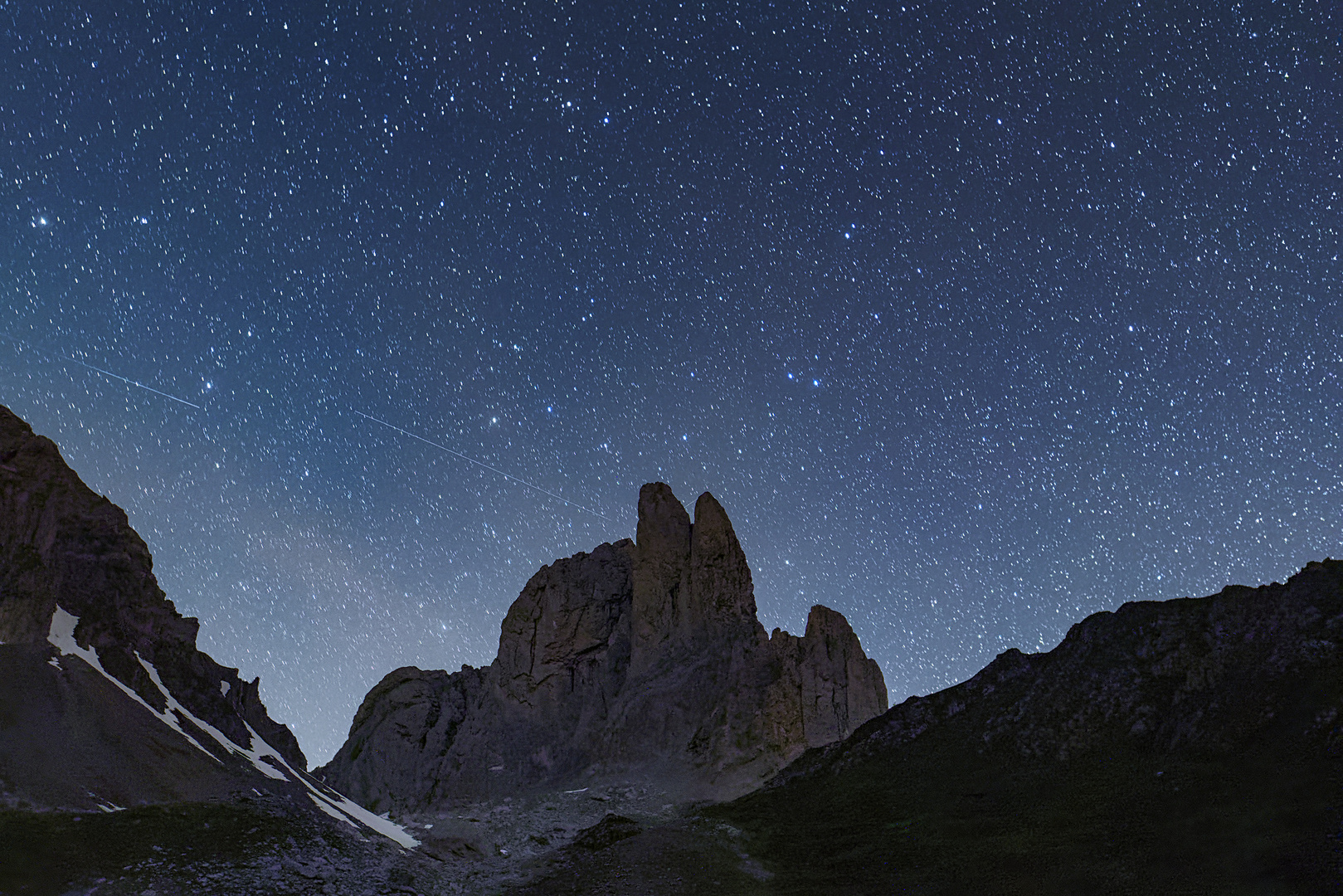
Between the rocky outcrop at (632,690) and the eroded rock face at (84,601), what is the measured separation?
3162 centimetres

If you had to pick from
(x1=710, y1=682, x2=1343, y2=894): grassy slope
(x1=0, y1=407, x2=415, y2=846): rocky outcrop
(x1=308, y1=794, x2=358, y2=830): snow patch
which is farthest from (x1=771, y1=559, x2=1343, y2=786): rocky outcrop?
(x1=0, y1=407, x2=415, y2=846): rocky outcrop

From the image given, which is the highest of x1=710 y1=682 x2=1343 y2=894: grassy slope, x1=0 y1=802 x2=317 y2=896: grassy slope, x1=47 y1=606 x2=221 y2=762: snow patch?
x1=47 y1=606 x2=221 y2=762: snow patch

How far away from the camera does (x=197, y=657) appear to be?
9412 centimetres

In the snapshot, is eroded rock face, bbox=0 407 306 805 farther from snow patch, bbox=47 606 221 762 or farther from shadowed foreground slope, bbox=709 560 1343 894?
shadowed foreground slope, bbox=709 560 1343 894

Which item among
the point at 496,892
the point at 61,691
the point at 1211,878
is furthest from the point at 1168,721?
the point at 61,691

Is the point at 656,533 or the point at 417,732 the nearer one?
the point at 417,732

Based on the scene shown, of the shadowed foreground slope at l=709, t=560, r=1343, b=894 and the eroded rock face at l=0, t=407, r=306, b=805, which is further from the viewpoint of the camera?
the eroded rock face at l=0, t=407, r=306, b=805

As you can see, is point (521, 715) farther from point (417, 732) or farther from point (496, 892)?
point (496, 892)

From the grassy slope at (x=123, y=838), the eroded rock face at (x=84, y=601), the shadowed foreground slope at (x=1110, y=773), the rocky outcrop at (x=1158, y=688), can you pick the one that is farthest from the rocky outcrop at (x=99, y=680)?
the rocky outcrop at (x=1158, y=688)

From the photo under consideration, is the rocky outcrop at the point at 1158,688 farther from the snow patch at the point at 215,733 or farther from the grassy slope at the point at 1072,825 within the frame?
the snow patch at the point at 215,733

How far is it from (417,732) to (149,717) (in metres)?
55.9

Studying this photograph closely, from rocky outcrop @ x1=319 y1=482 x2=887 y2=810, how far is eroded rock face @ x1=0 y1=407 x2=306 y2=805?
1245 inches

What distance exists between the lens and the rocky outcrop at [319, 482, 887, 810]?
358 feet

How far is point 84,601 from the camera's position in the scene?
85250mm
